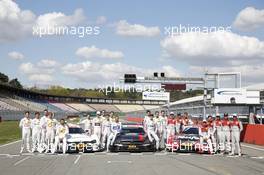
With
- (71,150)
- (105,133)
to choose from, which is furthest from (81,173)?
(105,133)

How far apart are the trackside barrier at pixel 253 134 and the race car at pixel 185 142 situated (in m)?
6.25

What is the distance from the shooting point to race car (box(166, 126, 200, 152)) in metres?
20.0

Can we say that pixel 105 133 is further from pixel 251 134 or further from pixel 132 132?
pixel 251 134

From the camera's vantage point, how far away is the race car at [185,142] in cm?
1998

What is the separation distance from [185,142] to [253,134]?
8107mm

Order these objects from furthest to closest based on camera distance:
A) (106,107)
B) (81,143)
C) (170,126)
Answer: (106,107)
(170,126)
(81,143)

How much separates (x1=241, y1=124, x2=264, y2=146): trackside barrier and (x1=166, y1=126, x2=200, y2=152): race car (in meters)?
6.25

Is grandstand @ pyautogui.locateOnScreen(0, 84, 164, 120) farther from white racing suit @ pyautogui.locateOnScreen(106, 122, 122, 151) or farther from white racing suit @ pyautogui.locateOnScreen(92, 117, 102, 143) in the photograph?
white racing suit @ pyautogui.locateOnScreen(106, 122, 122, 151)

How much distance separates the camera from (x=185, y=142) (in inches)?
792

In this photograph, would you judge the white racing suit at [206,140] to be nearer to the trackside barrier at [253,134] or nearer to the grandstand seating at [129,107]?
the trackside barrier at [253,134]

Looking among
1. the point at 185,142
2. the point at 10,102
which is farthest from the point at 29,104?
the point at 185,142

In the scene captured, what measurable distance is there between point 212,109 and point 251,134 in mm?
14006

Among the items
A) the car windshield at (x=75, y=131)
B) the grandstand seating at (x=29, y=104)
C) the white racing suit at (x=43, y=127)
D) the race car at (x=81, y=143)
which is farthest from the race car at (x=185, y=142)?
the grandstand seating at (x=29, y=104)

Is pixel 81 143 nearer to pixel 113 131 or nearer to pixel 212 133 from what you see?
pixel 113 131
